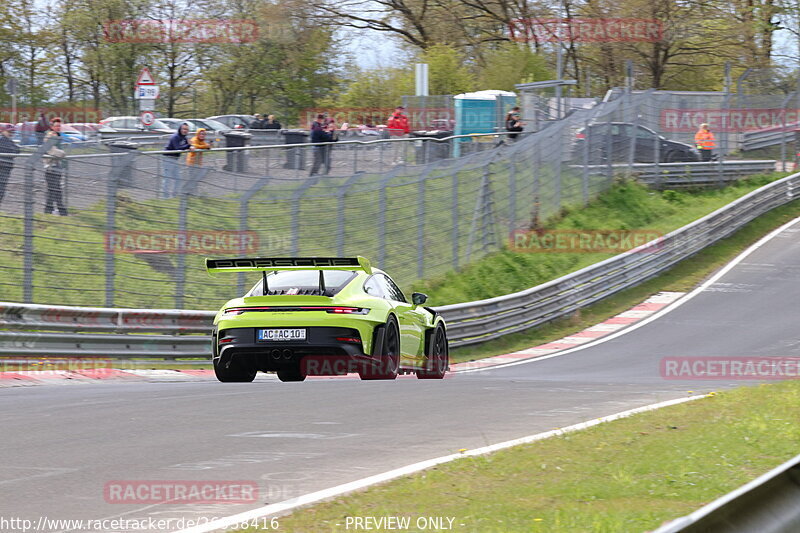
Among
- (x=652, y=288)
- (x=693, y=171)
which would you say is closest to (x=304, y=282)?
(x=652, y=288)

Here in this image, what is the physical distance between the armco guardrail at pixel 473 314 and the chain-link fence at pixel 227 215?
474 millimetres

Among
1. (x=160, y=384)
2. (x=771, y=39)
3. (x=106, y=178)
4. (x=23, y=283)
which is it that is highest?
(x=771, y=39)

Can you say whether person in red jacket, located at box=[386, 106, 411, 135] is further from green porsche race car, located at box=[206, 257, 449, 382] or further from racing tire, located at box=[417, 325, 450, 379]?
green porsche race car, located at box=[206, 257, 449, 382]

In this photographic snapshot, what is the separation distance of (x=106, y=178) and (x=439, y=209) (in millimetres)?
9151

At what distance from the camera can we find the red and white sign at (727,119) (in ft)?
125

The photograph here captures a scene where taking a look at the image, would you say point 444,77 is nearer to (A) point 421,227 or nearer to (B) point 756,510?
(A) point 421,227

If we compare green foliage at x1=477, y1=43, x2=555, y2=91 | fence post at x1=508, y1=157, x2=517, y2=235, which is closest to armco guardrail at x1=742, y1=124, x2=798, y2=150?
green foliage at x1=477, y1=43, x2=555, y2=91

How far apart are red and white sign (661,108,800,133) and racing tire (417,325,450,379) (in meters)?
24.2

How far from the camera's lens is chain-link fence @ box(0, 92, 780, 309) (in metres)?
14.9

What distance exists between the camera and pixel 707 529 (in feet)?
12.9

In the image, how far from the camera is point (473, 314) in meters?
22.5

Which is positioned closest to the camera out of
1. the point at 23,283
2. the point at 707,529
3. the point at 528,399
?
the point at 707,529

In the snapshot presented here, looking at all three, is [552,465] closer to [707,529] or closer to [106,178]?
[707,529]

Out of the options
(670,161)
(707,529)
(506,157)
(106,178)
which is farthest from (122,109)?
(707,529)
